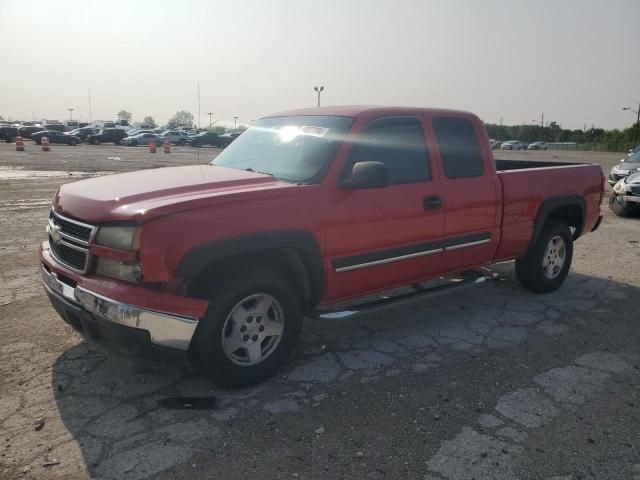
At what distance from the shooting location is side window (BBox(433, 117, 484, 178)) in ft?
15.4

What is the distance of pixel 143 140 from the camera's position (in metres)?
44.6

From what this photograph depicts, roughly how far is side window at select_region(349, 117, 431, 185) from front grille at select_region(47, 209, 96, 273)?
6.29 feet

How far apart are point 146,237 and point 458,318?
10.4 ft

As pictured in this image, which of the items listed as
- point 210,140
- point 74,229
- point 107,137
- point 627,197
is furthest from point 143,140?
point 74,229

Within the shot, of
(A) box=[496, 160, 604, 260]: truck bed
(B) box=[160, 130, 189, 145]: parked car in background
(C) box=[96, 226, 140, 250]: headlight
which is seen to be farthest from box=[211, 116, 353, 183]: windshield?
(B) box=[160, 130, 189, 145]: parked car in background

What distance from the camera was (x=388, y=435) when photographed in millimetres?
3088

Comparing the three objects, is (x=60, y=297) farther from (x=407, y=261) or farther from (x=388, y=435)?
(x=407, y=261)

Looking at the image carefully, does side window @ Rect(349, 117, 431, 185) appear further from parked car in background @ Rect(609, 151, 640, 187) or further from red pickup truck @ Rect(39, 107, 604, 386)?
parked car in background @ Rect(609, 151, 640, 187)

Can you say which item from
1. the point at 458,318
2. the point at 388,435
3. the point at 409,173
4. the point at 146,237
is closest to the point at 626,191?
the point at 458,318

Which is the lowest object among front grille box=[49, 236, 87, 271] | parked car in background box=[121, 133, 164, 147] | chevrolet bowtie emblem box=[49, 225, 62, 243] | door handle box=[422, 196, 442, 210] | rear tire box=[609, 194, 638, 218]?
parked car in background box=[121, 133, 164, 147]

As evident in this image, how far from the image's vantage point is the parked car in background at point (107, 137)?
42875 millimetres

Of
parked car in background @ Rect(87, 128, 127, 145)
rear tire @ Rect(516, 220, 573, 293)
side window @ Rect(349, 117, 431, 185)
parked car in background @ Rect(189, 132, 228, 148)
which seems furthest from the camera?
parked car in background @ Rect(189, 132, 228, 148)

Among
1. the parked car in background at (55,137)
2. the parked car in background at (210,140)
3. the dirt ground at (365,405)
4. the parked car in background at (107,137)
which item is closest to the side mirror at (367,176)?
the dirt ground at (365,405)

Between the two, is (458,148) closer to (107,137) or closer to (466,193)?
(466,193)
